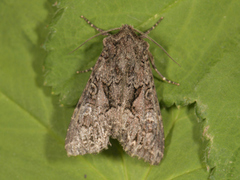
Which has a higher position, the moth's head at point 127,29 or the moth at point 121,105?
the moth's head at point 127,29

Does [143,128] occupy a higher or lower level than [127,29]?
lower

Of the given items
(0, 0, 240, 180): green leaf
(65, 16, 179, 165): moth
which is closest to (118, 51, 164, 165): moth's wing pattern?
(65, 16, 179, 165): moth

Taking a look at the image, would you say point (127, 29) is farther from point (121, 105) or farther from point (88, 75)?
point (121, 105)

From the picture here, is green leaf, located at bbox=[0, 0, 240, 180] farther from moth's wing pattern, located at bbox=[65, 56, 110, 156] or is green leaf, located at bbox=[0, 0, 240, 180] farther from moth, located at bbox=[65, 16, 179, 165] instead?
moth's wing pattern, located at bbox=[65, 56, 110, 156]

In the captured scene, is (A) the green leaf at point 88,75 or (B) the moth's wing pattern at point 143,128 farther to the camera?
(B) the moth's wing pattern at point 143,128

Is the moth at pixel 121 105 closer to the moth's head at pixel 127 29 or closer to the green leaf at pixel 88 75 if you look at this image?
the moth's head at pixel 127 29

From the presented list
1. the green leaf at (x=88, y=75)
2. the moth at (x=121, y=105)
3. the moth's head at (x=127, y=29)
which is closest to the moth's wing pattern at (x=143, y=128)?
the moth at (x=121, y=105)

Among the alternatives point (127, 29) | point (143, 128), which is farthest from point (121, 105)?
point (127, 29)

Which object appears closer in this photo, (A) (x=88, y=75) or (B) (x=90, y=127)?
(B) (x=90, y=127)
